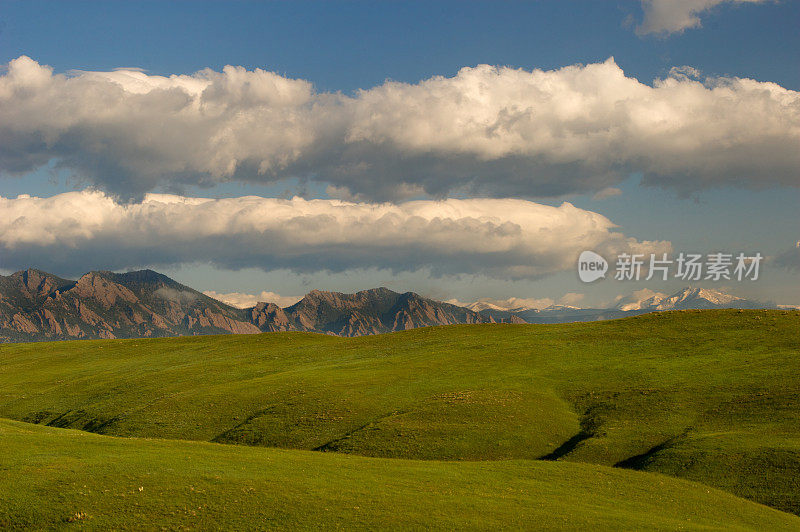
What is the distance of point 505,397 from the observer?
7238cm

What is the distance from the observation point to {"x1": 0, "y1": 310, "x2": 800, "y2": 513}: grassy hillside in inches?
2304

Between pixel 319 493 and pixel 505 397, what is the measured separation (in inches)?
1489

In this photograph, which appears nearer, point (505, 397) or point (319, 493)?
point (319, 493)

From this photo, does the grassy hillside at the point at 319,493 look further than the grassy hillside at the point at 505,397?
No

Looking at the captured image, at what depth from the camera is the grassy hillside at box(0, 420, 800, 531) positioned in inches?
1364

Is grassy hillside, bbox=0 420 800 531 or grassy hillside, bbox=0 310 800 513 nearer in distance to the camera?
grassy hillside, bbox=0 420 800 531

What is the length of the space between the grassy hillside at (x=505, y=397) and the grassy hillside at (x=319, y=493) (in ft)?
23.9

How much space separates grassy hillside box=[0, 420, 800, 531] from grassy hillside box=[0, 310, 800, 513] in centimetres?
729

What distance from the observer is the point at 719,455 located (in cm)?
5353

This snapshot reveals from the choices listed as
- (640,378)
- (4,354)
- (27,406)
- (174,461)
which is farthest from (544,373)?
(4,354)

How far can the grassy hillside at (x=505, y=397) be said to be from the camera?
58.5m

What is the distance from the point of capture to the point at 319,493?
38781 millimetres

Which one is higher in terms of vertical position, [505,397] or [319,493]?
[505,397]

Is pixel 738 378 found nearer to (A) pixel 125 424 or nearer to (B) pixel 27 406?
(A) pixel 125 424
